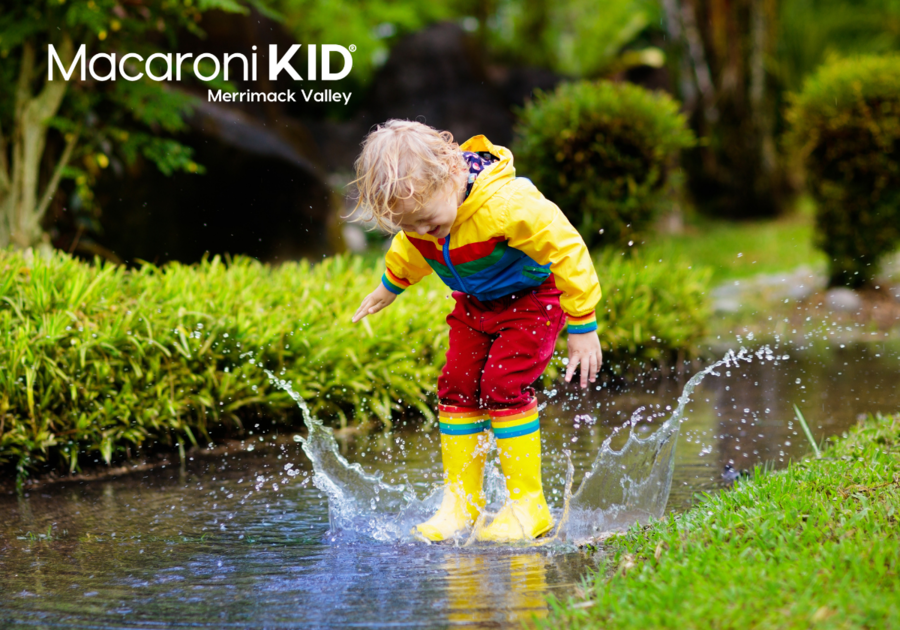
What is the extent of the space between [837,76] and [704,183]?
662cm

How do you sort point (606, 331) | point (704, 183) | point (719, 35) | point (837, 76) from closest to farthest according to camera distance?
1. point (606, 331)
2. point (837, 76)
3. point (719, 35)
4. point (704, 183)

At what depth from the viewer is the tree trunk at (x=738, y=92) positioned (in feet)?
35.9

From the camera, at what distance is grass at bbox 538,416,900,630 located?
1.77 metres

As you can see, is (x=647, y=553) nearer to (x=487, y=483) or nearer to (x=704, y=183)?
(x=487, y=483)

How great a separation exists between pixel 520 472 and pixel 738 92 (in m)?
9.85

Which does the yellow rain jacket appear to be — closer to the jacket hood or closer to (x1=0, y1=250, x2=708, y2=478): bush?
the jacket hood

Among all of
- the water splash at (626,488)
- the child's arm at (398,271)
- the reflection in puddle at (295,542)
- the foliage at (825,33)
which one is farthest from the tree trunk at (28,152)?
the foliage at (825,33)

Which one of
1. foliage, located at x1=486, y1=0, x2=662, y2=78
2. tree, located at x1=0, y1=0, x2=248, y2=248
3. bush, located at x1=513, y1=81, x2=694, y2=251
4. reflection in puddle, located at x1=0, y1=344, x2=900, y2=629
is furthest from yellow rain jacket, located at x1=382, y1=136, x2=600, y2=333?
foliage, located at x1=486, y1=0, x2=662, y2=78

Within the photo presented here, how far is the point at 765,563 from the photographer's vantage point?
2.01 m

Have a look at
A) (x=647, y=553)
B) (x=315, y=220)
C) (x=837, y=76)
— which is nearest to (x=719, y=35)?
(x=837, y=76)

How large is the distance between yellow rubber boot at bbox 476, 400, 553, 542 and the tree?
4020mm

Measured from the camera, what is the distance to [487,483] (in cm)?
328

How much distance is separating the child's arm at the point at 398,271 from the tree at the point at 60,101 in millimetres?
3419

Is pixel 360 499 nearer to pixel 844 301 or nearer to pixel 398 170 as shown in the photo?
pixel 398 170
